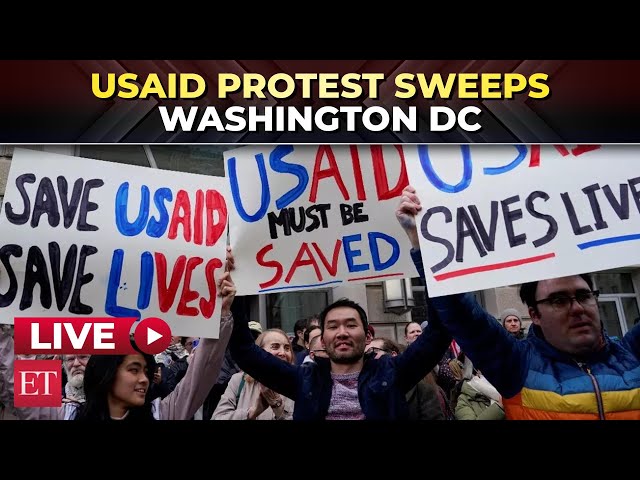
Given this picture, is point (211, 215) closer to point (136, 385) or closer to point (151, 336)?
point (151, 336)

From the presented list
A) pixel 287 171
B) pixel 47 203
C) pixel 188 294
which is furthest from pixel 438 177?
pixel 47 203

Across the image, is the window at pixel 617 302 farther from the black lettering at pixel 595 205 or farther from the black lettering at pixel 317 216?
the black lettering at pixel 317 216

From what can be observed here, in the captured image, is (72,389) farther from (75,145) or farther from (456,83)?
(456,83)

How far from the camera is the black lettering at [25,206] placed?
3.43 metres

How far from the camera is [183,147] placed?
3475mm

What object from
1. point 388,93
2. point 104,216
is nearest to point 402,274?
point 388,93

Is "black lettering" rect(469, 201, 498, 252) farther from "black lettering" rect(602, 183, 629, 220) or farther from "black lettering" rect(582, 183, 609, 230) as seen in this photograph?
"black lettering" rect(602, 183, 629, 220)

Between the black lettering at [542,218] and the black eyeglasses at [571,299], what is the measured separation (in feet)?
0.93

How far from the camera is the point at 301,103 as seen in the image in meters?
3.51

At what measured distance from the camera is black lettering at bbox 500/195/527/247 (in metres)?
3.41

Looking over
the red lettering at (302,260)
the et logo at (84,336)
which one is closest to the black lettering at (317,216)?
the red lettering at (302,260)

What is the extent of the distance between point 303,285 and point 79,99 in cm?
154

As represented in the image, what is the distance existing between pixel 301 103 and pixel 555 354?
1.85 metres

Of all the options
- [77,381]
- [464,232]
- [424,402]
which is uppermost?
[464,232]
